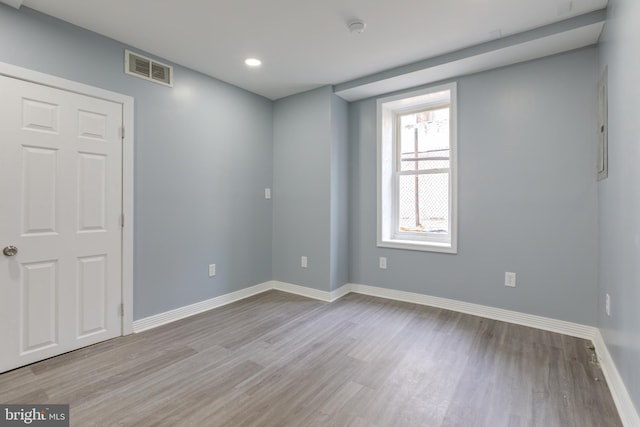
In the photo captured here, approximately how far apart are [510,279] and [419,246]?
92cm

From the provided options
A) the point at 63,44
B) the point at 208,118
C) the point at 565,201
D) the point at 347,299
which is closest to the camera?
the point at 63,44

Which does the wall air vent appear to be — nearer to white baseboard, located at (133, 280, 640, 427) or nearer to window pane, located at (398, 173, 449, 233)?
white baseboard, located at (133, 280, 640, 427)

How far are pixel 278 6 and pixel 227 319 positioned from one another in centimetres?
276

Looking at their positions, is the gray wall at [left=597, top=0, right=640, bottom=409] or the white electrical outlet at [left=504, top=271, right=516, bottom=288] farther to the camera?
the white electrical outlet at [left=504, top=271, right=516, bottom=288]

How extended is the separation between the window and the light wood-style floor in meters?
1.06

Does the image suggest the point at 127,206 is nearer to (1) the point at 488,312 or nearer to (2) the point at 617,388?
(1) the point at 488,312

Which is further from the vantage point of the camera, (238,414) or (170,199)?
(170,199)

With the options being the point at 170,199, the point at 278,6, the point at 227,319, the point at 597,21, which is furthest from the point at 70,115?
the point at 597,21

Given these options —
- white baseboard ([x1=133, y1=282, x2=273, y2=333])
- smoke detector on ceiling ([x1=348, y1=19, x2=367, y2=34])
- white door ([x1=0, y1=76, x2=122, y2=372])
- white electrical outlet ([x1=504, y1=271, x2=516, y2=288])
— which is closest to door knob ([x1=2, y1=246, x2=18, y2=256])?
white door ([x1=0, y1=76, x2=122, y2=372])

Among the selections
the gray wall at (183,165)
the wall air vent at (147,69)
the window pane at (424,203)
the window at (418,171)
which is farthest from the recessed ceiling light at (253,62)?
the window pane at (424,203)

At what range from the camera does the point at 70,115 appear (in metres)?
2.35

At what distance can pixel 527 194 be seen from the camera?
287 cm

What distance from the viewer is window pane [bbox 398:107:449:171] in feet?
11.5

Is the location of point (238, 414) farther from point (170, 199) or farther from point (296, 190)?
point (296, 190)
